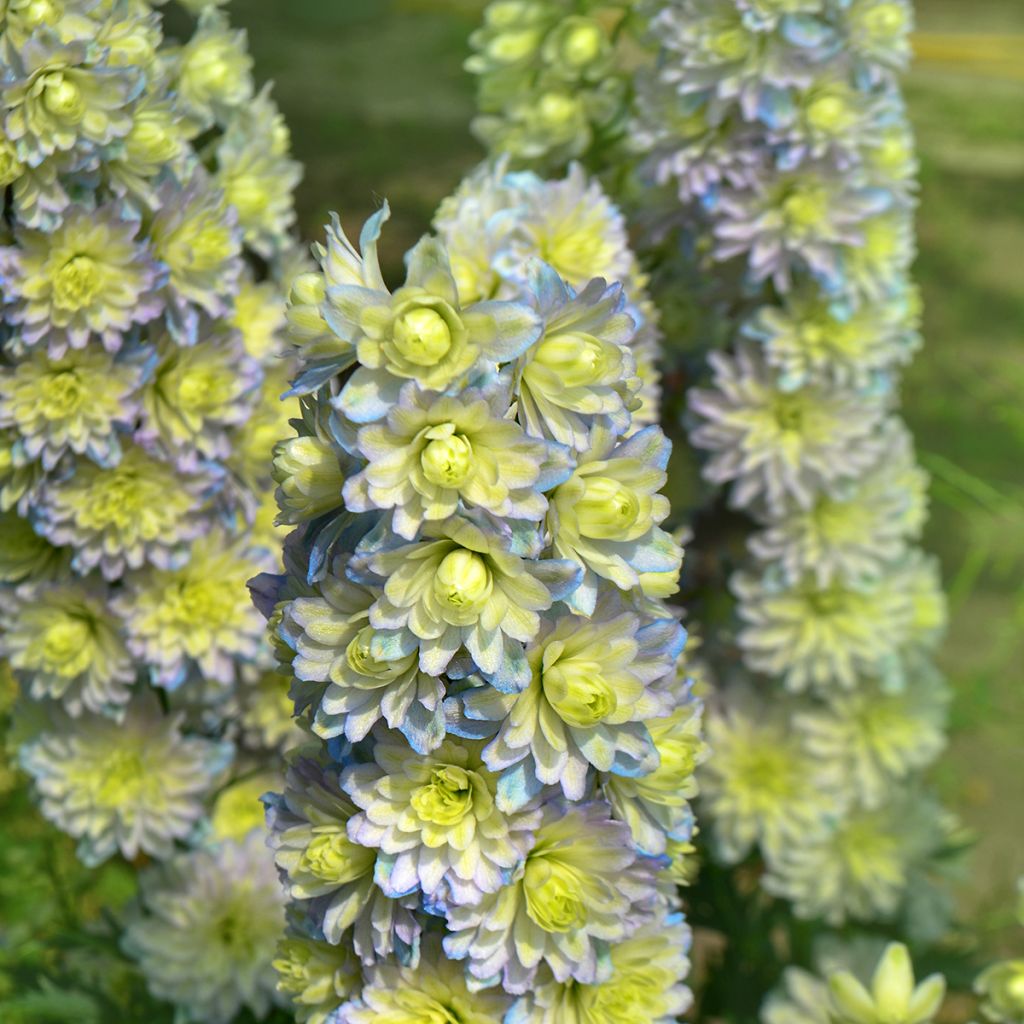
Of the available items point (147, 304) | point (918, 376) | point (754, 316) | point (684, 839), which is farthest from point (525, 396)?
point (918, 376)

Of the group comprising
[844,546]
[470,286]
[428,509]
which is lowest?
[844,546]

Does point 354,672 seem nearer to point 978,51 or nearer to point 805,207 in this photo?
point 805,207

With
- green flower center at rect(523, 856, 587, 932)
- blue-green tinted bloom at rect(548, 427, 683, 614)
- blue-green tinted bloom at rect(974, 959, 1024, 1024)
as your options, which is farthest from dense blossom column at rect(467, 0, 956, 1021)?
blue-green tinted bloom at rect(548, 427, 683, 614)

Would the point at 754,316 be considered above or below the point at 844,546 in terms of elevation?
above

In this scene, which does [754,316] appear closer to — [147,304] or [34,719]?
[147,304]

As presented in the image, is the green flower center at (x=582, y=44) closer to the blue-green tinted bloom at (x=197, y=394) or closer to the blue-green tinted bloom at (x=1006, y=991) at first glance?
the blue-green tinted bloom at (x=197, y=394)

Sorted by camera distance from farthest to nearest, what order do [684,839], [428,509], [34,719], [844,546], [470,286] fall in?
1. [844,546]
2. [34,719]
3. [470,286]
4. [684,839]
5. [428,509]

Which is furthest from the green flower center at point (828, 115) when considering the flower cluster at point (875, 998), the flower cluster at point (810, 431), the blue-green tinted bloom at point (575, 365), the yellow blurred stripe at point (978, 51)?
the yellow blurred stripe at point (978, 51)
